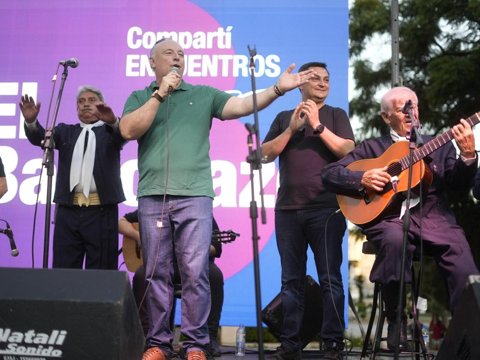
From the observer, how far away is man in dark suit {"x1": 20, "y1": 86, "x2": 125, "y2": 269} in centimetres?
486

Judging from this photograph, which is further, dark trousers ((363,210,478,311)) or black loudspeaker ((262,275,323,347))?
black loudspeaker ((262,275,323,347))

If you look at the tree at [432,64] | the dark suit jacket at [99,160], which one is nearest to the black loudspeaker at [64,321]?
the dark suit jacket at [99,160]

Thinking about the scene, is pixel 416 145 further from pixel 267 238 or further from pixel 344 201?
pixel 267 238

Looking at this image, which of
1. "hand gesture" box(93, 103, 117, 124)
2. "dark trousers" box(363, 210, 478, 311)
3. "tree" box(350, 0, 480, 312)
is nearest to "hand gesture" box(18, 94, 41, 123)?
"hand gesture" box(93, 103, 117, 124)

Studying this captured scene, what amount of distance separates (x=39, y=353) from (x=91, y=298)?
→ 31cm

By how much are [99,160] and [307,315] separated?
2084mm

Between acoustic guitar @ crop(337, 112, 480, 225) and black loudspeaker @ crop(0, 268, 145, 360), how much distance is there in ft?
6.16

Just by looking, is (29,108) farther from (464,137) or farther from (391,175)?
(464,137)

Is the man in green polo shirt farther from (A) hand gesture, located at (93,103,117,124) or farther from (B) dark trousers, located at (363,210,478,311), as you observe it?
(B) dark trousers, located at (363,210,478,311)

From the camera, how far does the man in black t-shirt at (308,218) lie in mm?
4672

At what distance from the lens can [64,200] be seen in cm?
489

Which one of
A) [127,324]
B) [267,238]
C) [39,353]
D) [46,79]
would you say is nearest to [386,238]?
[127,324]

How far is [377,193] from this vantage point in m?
4.33

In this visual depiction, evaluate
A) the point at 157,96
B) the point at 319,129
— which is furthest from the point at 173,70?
the point at 319,129
